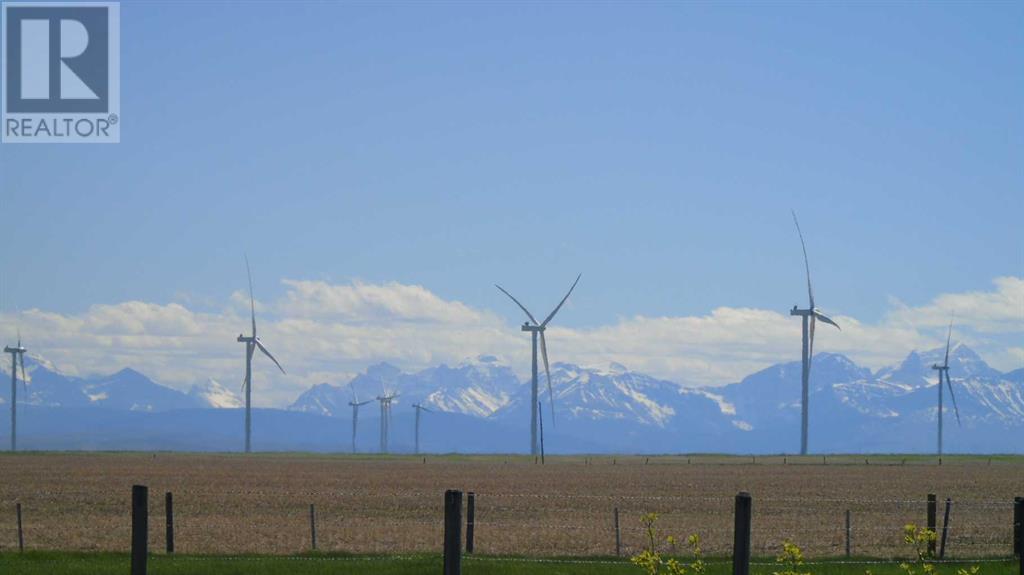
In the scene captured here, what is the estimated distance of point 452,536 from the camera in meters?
23.0

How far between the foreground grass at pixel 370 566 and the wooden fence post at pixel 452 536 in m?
6.29

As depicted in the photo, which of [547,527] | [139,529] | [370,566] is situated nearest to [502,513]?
[547,527]

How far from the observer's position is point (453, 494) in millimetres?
23203

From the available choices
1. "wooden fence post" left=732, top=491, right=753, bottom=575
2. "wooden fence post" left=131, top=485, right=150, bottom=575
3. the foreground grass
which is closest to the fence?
"wooden fence post" left=131, top=485, right=150, bottom=575

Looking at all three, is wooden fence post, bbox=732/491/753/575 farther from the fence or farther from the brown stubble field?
the brown stubble field

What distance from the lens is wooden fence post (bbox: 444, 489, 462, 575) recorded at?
74.9 feet

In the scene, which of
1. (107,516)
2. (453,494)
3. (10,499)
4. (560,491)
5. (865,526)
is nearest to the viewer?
(453,494)

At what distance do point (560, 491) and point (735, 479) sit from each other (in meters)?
26.0

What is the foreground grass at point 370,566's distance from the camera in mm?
29359

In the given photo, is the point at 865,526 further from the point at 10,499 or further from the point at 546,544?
the point at 10,499

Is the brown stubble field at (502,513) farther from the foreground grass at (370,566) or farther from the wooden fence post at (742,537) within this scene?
the wooden fence post at (742,537)

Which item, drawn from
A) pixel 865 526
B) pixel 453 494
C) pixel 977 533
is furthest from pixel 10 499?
pixel 453 494

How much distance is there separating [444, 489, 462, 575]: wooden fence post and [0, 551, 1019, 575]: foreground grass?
6286 millimetres

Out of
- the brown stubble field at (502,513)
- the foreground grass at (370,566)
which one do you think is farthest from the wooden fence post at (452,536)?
the brown stubble field at (502,513)
